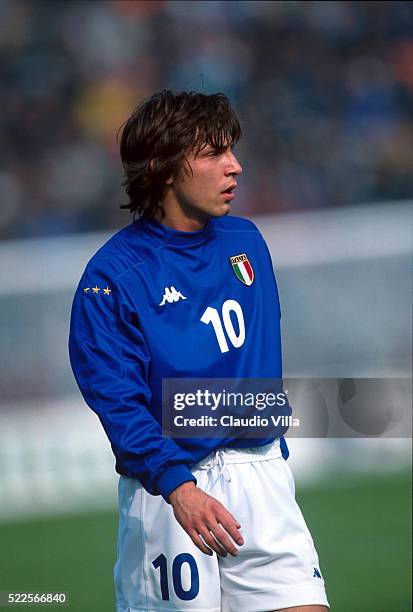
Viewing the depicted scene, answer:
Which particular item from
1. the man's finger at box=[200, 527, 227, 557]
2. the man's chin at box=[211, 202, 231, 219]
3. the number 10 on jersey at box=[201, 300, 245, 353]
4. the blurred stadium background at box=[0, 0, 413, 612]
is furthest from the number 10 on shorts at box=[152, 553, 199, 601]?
the blurred stadium background at box=[0, 0, 413, 612]

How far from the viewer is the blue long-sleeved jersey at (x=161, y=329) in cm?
235

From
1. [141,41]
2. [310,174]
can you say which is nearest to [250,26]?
[141,41]

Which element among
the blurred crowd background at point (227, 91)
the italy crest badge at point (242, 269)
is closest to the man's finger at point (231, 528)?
the italy crest badge at point (242, 269)

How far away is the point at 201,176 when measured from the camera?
2.57 metres

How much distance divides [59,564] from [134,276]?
2625 millimetres

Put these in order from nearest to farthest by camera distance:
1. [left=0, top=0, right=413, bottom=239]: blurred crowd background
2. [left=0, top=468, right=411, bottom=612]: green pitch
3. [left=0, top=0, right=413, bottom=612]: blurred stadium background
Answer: [left=0, top=468, right=411, bottom=612]: green pitch < [left=0, top=0, right=413, bottom=612]: blurred stadium background < [left=0, top=0, right=413, bottom=239]: blurred crowd background

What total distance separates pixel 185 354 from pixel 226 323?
13 cm

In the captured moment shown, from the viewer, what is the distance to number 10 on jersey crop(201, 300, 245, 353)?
8.21 ft

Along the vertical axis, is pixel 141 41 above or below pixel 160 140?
above

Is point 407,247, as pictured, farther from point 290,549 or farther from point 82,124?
point 290,549

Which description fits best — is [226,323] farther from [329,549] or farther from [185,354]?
[329,549]

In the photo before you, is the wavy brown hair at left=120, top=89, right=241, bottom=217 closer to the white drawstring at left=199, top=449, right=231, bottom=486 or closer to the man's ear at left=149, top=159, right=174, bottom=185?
the man's ear at left=149, top=159, right=174, bottom=185

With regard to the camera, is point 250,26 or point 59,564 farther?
point 250,26

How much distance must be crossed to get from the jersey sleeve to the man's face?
0.95 feet
